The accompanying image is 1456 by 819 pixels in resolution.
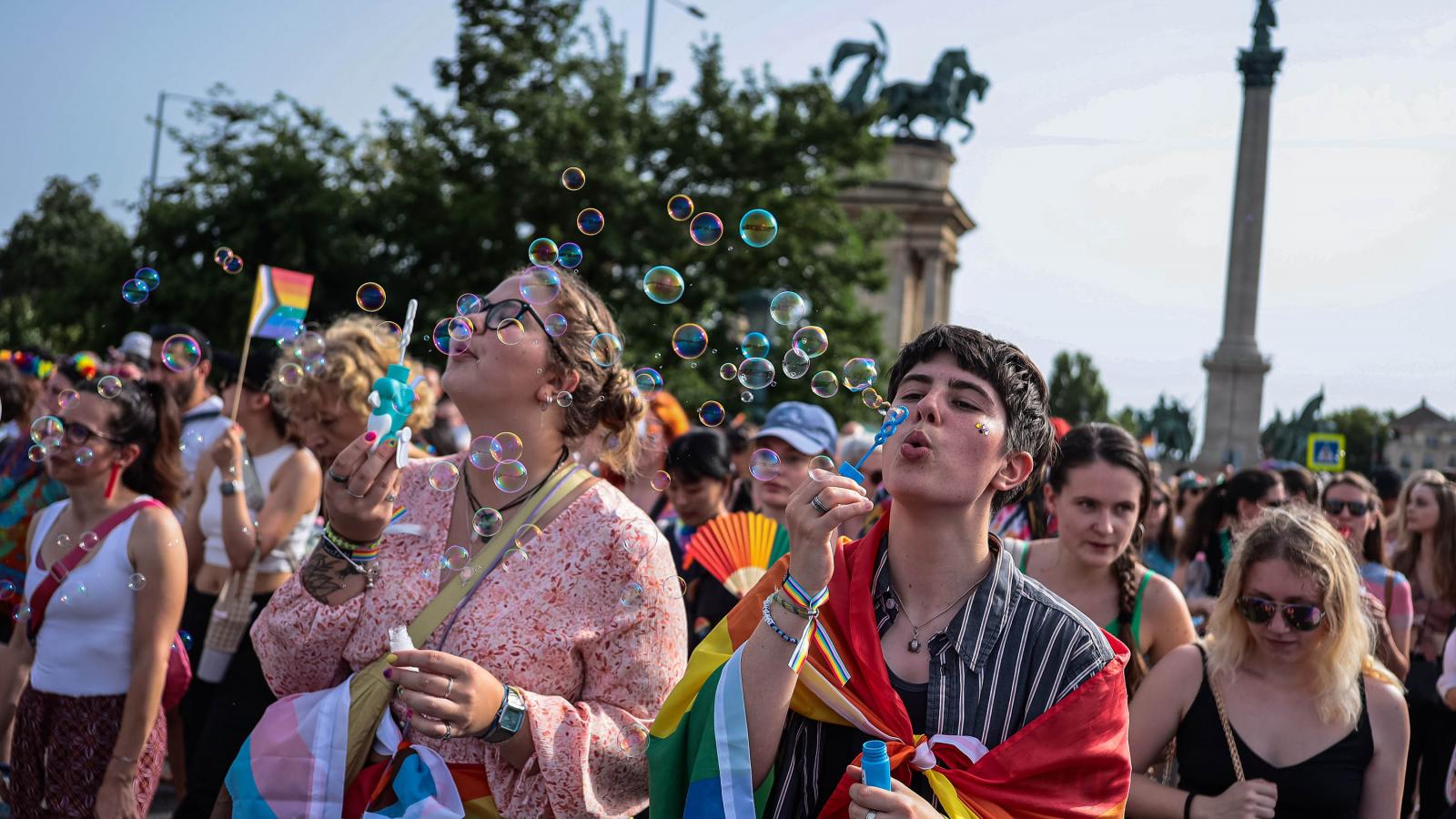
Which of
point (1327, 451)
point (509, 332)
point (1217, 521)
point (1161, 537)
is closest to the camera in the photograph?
point (509, 332)

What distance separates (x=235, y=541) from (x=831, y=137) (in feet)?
63.7

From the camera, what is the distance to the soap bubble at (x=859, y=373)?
3447mm

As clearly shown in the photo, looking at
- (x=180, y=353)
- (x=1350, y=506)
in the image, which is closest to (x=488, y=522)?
(x=180, y=353)

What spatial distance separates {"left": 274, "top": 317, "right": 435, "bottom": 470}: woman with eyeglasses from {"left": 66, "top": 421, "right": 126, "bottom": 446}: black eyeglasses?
1.91 feet

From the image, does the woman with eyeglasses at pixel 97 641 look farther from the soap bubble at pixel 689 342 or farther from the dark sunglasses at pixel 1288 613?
the dark sunglasses at pixel 1288 613

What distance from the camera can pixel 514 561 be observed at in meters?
2.90

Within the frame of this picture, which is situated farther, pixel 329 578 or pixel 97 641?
pixel 97 641

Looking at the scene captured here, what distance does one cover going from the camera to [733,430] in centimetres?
938

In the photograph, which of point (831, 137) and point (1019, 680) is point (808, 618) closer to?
point (1019, 680)

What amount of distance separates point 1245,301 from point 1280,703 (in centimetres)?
Answer: 3724

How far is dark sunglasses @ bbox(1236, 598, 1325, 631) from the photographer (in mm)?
3602

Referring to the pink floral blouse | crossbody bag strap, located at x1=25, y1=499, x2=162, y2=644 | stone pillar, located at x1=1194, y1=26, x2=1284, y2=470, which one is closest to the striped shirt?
the pink floral blouse

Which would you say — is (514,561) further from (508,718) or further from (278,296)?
(278,296)

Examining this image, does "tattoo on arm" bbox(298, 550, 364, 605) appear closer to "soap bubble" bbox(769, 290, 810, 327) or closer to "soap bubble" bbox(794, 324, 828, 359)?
"soap bubble" bbox(794, 324, 828, 359)
